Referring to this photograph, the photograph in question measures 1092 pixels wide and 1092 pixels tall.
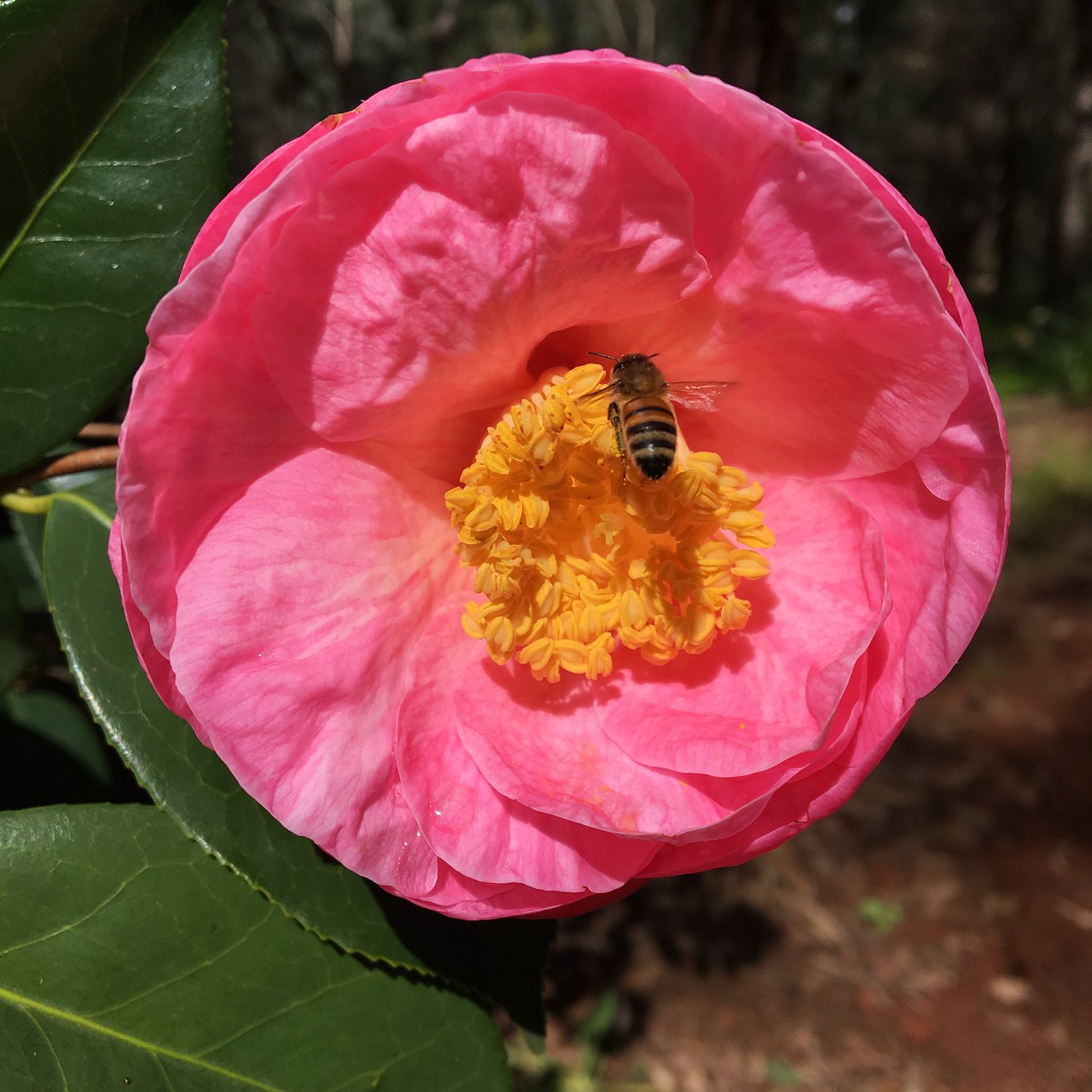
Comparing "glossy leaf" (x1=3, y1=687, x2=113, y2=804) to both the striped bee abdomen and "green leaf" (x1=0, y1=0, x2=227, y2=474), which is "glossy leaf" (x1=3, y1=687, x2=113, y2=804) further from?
the striped bee abdomen

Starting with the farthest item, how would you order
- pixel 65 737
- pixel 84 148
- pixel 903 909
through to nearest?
pixel 903 909 < pixel 65 737 < pixel 84 148

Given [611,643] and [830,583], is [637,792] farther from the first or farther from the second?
[830,583]

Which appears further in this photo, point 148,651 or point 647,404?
point 647,404

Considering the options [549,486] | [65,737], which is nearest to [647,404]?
[549,486]

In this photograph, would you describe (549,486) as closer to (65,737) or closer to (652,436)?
(652,436)

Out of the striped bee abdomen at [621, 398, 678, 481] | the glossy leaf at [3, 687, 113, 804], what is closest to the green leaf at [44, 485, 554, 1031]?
the glossy leaf at [3, 687, 113, 804]

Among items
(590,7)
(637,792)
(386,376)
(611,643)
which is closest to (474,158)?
(386,376)

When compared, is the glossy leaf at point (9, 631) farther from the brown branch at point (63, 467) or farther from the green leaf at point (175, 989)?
the green leaf at point (175, 989)
